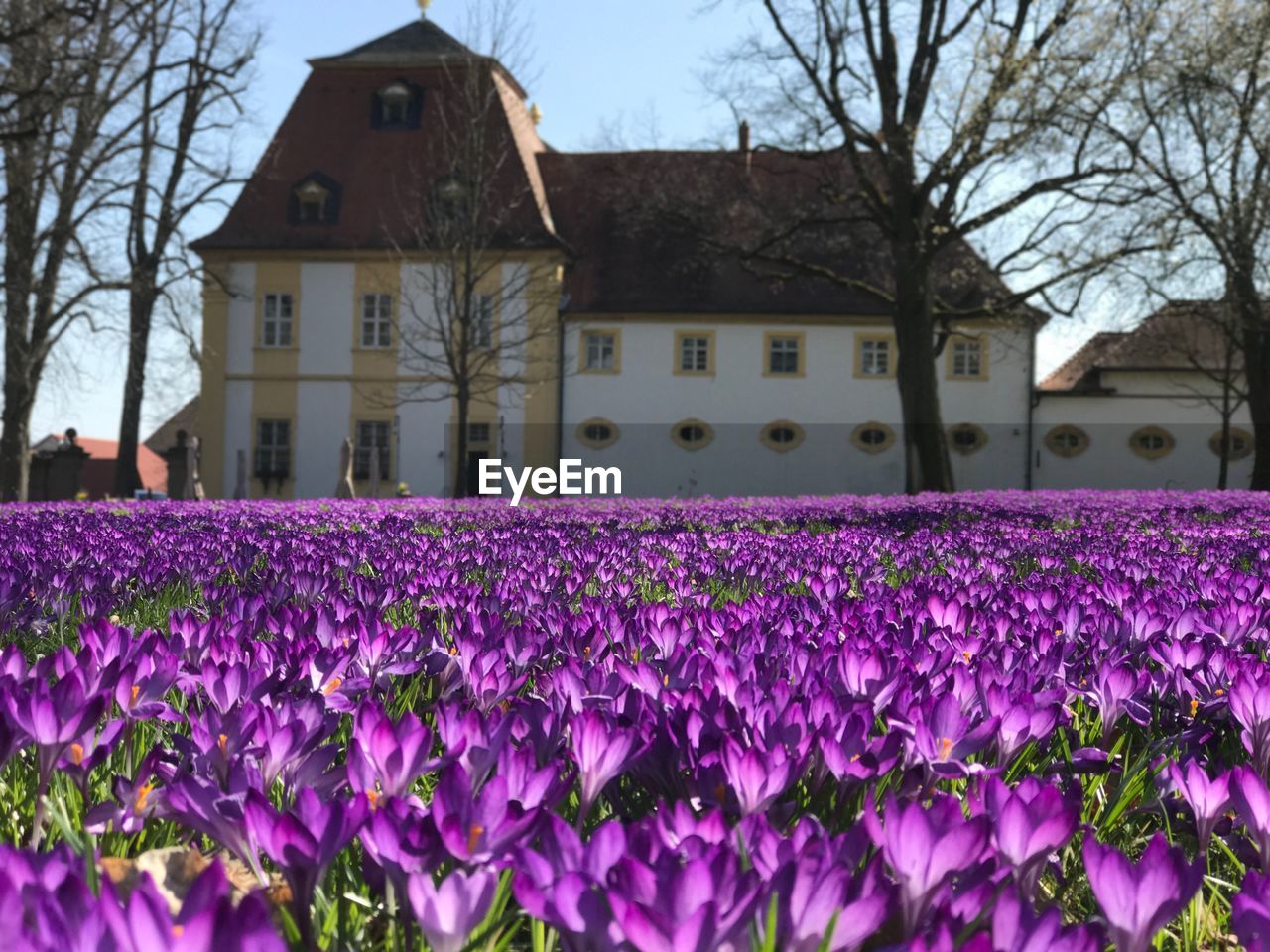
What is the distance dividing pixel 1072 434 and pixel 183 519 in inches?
1436

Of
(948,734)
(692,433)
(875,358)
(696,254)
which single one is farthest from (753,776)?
→ (696,254)

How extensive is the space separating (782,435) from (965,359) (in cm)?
670

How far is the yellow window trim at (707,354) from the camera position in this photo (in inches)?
1646

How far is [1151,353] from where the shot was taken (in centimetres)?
4300

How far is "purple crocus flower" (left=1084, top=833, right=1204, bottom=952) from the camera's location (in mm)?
1107

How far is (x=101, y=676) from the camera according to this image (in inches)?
81.0

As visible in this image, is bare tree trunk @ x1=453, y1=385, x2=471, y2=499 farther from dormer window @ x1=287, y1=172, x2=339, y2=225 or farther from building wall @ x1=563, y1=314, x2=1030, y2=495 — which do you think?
dormer window @ x1=287, y1=172, x2=339, y2=225

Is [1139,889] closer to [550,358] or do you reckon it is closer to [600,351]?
[550,358]

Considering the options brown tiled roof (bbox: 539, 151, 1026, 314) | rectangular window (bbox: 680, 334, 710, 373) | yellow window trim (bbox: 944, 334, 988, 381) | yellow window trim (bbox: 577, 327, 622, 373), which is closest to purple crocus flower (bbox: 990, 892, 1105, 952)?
brown tiled roof (bbox: 539, 151, 1026, 314)

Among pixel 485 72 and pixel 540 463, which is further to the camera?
pixel 540 463

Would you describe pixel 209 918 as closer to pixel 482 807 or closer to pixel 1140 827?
pixel 482 807

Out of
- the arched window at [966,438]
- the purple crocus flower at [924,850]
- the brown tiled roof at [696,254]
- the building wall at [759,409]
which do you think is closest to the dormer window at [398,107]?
the brown tiled roof at [696,254]

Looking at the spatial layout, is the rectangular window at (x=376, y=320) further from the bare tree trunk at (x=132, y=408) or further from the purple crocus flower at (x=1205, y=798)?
the purple crocus flower at (x=1205, y=798)

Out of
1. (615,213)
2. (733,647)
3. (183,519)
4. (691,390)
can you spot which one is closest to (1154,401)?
(691,390)
